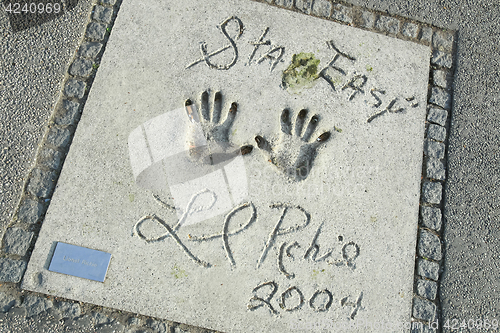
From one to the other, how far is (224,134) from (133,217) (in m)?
0.72

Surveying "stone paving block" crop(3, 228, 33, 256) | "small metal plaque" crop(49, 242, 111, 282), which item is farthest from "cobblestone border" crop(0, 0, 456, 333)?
"small metal plaque" crop(49, 242, 111, 282)

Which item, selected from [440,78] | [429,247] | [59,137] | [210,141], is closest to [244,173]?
[210,141]

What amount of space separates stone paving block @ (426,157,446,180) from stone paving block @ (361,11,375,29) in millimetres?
969

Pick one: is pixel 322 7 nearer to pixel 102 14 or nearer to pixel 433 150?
pixel 433 150

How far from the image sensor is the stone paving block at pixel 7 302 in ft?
5.87

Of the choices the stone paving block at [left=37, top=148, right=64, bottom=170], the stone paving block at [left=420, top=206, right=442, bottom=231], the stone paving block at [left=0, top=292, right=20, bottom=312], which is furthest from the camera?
the stone paving block at [left=420, top=206, right=442, bottom=231]

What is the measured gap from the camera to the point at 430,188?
2.02m

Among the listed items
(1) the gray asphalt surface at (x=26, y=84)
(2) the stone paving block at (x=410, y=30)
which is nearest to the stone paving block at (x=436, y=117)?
(2) the stone paving block at (x=410, y=30)

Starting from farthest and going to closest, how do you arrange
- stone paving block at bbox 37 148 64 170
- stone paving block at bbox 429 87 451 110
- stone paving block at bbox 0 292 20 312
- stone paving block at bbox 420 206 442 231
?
stone paving block at bbox 429 87 451 110 < stone paving block at bbox 420 206 442 231 < stone paving block at bbox 37 148 64 170 < stone paving block at bbox 0 292 20 312

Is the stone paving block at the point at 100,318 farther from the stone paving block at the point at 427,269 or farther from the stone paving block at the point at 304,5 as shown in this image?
the stone paving block at the point at 304,5

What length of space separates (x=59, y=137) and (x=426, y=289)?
240cm

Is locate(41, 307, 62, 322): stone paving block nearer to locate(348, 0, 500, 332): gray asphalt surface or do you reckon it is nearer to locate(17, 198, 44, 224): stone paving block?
locate(17, 198, 44, 224): stone paving block

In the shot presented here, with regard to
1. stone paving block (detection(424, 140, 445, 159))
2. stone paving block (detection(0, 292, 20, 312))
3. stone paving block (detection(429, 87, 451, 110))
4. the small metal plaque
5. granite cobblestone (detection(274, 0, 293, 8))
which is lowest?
stone paving block (detection(0, 292, 20, 312))

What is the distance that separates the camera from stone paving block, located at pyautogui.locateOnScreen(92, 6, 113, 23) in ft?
6.73
